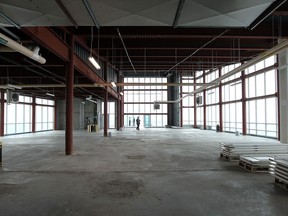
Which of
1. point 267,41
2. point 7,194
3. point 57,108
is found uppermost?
point 267,41

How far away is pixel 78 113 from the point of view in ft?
99.9

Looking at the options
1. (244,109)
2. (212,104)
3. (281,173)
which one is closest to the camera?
(281,173)

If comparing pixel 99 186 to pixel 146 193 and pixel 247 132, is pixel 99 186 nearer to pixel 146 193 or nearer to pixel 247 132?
pixel 146 193

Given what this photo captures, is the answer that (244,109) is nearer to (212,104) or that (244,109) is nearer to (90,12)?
(212,104)

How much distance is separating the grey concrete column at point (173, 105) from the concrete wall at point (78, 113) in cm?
1164

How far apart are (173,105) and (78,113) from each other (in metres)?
14.1

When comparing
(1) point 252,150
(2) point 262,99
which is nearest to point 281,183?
(1) point 252,150

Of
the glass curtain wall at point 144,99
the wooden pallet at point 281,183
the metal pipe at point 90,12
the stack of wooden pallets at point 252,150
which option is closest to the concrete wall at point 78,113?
the glass curtain wall at point 144,99

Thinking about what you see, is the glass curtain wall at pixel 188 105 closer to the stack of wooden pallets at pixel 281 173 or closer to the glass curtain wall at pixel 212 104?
the glass curtain wall at pixel 212 104

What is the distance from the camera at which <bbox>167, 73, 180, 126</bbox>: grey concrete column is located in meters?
31.5

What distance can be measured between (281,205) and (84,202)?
393 centimetres

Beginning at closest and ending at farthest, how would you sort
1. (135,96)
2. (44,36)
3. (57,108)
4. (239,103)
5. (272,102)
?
(44,36) < (272,102) < (239,103) < (57,108) < (135,96)

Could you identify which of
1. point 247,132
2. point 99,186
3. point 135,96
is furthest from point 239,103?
point 99,186

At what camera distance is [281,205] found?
164 inches
